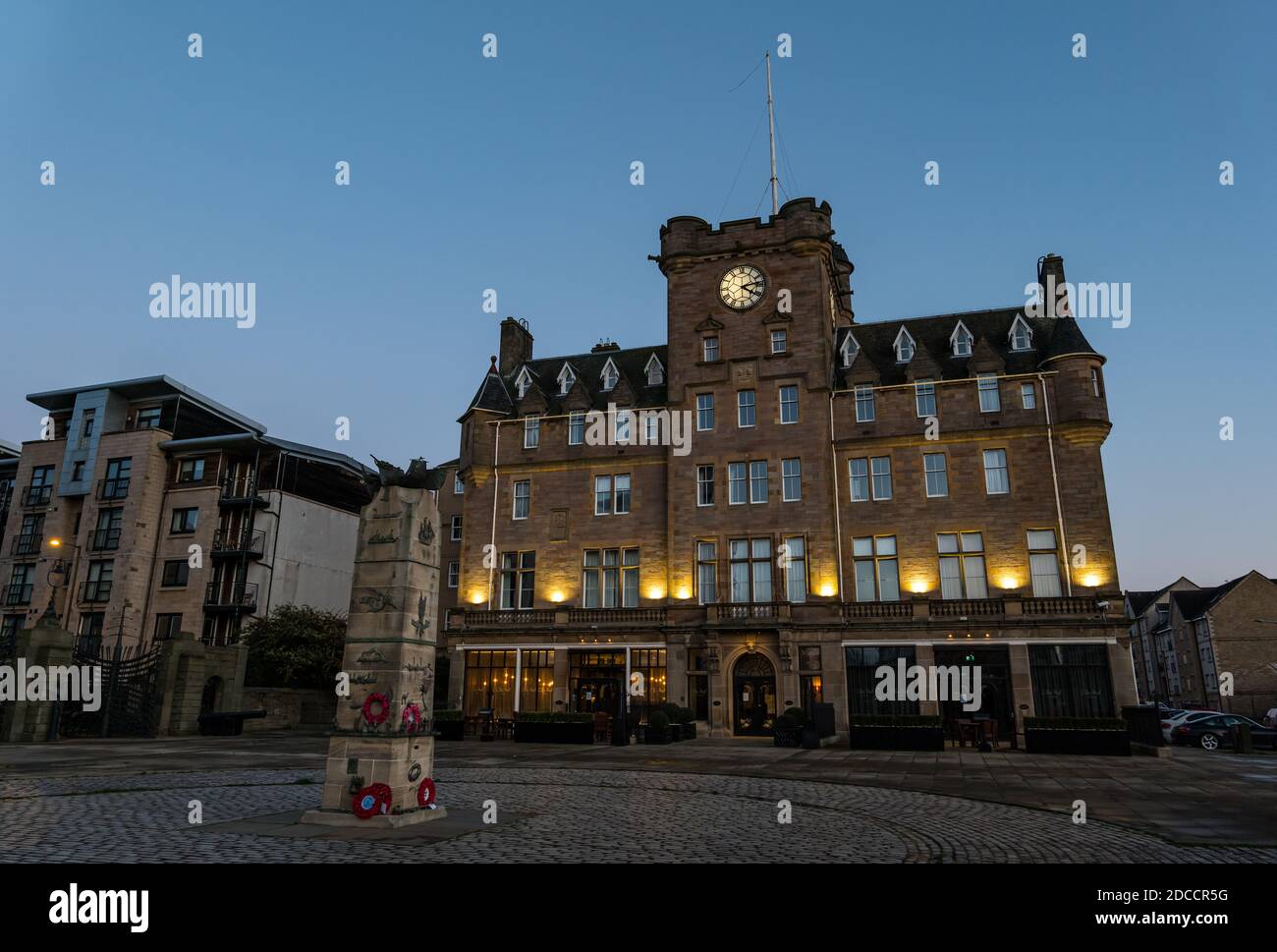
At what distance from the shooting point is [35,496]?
54.0m

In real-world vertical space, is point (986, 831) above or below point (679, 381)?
below

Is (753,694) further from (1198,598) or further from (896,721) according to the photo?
(1198,598)

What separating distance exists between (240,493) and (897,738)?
40.7m

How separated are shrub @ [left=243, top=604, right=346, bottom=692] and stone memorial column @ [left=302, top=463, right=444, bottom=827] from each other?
33564 mm

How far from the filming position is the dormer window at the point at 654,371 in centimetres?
4503

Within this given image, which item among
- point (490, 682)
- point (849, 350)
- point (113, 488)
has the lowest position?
point (490, 682)

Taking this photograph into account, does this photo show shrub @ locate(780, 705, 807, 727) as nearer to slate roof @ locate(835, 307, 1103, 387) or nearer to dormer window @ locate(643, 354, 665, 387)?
slate roof @ locate(835, 307, 1103, 387)

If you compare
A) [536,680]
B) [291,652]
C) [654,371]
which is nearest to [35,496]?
[291,652]

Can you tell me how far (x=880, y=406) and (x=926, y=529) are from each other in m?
6.27

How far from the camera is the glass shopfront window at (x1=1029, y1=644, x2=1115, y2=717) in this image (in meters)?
33.4

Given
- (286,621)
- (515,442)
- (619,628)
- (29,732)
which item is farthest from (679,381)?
(29,732)

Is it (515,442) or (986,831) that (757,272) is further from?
(986,831)

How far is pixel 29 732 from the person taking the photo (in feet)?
106

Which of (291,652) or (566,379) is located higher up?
(566,379)
